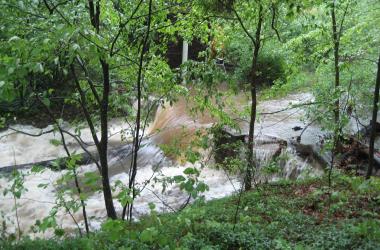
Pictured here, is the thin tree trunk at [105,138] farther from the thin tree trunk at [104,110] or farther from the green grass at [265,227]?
the green grass at [265,227]

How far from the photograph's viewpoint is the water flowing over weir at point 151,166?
765 centimetres

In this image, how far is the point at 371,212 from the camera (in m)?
4.58

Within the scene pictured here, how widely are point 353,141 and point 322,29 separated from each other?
8.83 feet

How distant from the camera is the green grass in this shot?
3459mm

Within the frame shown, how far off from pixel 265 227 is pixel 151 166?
18.6 feet

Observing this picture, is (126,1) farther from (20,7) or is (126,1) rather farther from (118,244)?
(118,244)

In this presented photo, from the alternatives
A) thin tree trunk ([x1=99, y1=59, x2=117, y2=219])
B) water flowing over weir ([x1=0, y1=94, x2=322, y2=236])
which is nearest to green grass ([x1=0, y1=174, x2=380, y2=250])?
thin tree trunk ([x1=99, y1=59, x2=117, y2=219])

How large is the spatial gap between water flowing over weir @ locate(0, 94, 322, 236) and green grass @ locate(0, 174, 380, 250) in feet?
2.78

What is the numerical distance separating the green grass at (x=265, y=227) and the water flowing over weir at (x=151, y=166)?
0.85 m

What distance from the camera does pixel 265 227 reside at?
4230 mm

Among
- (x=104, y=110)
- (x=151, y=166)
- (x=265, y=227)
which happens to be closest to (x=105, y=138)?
(x=104, y=110)

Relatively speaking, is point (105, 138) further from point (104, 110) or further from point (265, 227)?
point (265, 227)

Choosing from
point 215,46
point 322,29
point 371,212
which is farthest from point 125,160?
point 371,212

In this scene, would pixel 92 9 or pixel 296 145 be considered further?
pixel 296 145
